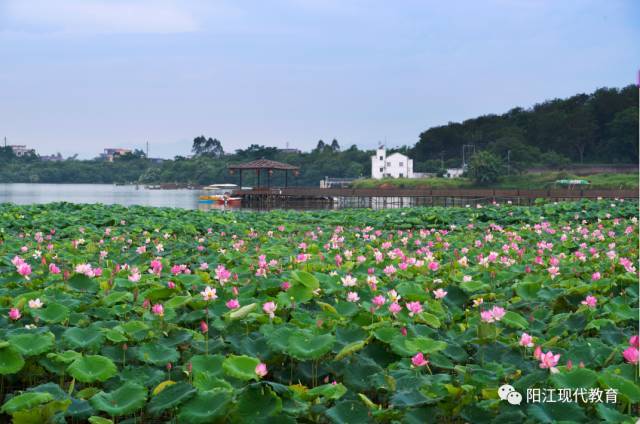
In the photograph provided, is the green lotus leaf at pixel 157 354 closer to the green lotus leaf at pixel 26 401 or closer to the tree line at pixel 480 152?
the green lotus leaf at pixel 26 401

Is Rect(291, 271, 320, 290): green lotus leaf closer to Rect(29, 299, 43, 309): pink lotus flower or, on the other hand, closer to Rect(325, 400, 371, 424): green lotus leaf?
Rect(29, 299, 43, 309): pink lotus flower

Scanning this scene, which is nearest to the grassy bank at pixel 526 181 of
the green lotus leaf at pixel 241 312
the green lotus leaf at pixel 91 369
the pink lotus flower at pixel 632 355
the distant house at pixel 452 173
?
the distant house at pixel 452 173

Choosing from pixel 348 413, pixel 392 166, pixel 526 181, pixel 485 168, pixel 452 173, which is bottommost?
pixel 348 413

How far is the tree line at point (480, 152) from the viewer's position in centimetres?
6556

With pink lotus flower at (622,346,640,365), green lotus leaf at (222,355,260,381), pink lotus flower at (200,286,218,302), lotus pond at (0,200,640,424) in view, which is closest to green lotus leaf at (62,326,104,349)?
lotus pond at (0,200,640,424)

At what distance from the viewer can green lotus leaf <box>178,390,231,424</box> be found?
6.42 ft

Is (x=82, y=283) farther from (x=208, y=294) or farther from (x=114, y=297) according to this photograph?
(x=208, y=294)

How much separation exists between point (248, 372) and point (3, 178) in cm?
12170

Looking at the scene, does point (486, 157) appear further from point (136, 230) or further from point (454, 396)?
point (454, 396)

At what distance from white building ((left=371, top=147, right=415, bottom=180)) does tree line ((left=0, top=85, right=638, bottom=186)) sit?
511cm

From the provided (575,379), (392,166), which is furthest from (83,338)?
(392,166)

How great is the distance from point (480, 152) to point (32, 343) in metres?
63.5

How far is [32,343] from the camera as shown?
8.49 ft

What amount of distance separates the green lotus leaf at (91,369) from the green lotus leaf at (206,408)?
494 millimetres
